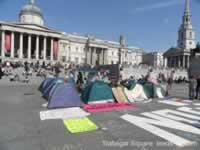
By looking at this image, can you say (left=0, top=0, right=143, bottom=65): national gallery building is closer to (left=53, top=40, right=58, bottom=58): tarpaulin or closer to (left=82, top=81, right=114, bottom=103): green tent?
(left=53, top=40, right=58, bottom=58): tarpaulin

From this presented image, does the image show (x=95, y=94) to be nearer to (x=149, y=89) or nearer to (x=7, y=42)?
(x=149, y=89)

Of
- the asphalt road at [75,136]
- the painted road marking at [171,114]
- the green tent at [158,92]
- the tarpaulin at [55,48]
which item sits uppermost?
the tarpaulin at [55,48]

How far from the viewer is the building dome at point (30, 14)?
90.3 meters

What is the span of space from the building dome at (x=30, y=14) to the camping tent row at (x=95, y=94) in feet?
262

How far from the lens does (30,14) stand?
9069 cm

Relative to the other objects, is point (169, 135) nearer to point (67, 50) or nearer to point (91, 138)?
point (91, 138)

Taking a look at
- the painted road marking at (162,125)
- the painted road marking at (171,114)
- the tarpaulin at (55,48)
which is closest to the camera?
the painted road marking at (162,125)

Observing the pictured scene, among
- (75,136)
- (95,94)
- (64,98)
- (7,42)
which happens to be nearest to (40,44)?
(7,42)

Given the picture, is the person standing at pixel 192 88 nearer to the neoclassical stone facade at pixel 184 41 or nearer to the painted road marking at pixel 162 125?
the painted road marking at pixel 162 125

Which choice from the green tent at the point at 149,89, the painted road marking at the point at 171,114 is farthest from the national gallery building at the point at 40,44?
the painted road marking at the point at 171,114

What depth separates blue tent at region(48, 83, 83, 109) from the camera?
41.6 feet

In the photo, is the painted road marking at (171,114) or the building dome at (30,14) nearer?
the painted road marking at (171,114)

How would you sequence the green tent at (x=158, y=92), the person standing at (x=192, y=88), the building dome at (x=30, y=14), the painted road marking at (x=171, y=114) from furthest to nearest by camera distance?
the building dome at (x=30, y=14), the person standing at (x=192, y=88), the green tent at (x=158, y=92), the painted road marking at (x=171, y=114)

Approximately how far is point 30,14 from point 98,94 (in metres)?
84.9
